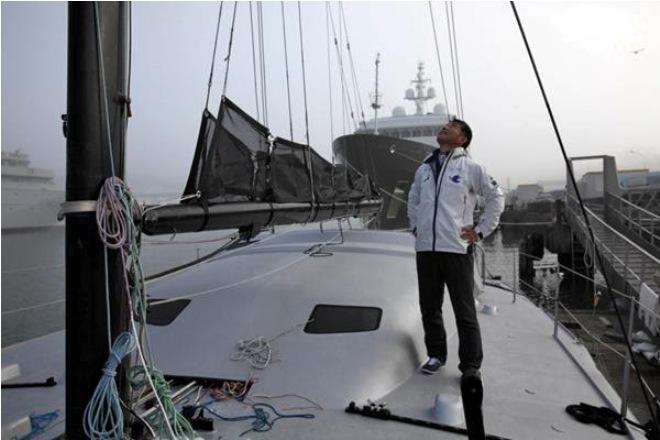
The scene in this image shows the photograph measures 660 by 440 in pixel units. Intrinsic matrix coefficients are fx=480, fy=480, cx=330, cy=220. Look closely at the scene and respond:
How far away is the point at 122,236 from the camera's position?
69.9 inches

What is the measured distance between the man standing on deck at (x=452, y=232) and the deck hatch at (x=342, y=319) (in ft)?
1.41

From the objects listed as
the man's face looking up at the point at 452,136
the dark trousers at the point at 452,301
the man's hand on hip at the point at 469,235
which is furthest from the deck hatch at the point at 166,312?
the man's face looking up at the point at 452,136

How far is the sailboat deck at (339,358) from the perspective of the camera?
2.62 m

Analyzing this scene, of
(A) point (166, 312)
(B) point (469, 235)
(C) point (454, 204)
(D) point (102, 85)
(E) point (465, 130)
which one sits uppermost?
(E) point (465, 130)

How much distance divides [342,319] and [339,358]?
47 centimetres

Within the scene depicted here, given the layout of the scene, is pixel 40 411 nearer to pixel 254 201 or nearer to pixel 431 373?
pixel 254 201

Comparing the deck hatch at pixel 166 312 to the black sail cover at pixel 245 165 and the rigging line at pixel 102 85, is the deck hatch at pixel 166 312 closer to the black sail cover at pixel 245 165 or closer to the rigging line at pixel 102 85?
the black sail cover at pixel 245 165

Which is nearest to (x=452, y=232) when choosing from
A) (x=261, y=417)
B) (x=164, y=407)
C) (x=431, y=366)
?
(x=431, y=366)

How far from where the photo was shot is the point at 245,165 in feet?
10.7

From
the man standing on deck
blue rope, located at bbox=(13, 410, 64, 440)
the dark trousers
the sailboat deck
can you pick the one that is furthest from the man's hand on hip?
blue rope, located at bbox=(13, 410, 64, 440)

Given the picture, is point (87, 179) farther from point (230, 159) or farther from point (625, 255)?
point (625, 255)

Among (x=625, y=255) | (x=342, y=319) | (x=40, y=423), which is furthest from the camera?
(x=625, y=255)

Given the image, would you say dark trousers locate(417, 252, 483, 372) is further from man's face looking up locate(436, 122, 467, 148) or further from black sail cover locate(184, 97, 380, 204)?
black sail cover locate(184, 97, 380, 204)

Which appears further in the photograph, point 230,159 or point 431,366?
point 431,366
